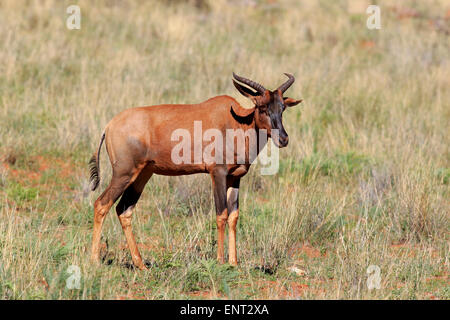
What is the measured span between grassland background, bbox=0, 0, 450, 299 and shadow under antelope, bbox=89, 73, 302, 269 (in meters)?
0.49

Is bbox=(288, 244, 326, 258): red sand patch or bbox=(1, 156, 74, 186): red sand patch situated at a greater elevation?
bbox=(1, 156, 74, 186): red sand patch

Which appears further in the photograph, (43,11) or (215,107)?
(43,11)

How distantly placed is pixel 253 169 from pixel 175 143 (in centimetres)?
381

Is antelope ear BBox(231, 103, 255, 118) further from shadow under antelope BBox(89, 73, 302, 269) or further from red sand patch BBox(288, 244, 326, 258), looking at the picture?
red sand patch BBox(288, 244, 326, 258)

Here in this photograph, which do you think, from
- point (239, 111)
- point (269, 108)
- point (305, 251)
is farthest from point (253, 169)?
point (269, 108)

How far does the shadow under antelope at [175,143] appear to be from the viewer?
25.2 feet

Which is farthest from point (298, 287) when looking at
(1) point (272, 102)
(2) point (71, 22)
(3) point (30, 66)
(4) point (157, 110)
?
(2) point (71, 22)

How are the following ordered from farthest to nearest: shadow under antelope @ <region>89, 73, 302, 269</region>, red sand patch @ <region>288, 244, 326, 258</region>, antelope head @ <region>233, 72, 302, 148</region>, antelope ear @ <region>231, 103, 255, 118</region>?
1. red sand patch @ <region>288, 244, 326, 258</region>
2. antelope ear @ <region>231, 103, 255, 118</region>
3. shadow under antelope @ <region>89, 73, 302, 269</region>
4. antelope head @ <region>233, 72, 302, 148</region>

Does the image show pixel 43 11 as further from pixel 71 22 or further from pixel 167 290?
pixel 167 290

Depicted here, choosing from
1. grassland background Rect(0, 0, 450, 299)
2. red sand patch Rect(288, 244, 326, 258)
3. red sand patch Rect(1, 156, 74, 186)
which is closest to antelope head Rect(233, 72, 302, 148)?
grassland background Rect(0, 0, 450, 299)

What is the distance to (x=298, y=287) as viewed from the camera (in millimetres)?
7398

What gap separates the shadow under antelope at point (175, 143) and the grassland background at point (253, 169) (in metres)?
0.49

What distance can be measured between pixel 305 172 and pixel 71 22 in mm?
9596

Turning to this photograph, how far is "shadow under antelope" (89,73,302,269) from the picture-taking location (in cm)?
767
